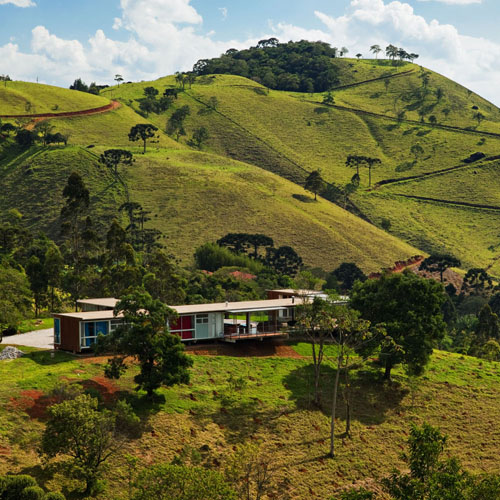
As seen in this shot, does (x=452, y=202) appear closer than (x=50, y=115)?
Yes

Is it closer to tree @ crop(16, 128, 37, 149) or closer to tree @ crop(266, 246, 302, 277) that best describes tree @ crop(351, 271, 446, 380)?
tree @ crop(266, 246, 302, 277)

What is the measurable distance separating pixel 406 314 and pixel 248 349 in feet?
42.3

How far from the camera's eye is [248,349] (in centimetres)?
5378

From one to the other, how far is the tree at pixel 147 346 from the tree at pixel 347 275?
7988 cm

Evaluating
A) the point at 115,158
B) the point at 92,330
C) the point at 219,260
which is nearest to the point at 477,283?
the point at 219,260

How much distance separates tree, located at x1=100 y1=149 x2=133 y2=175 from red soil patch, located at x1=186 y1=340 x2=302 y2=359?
103455 mm

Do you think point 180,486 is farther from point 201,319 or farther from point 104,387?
point 201,319

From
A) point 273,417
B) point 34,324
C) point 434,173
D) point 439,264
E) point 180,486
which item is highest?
point 434,173

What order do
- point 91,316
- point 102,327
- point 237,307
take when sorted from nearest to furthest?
point 102,327 < point 91,316 < point 237,307

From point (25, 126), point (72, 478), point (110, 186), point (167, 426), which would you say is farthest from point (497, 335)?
point (25, 126)

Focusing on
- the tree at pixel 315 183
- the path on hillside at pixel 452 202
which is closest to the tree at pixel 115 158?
the tree at pixel 315 183

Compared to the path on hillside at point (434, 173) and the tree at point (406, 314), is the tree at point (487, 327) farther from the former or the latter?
the path on hillside at point (434, 173)

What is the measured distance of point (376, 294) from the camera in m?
54.8

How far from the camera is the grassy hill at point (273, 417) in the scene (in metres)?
35.7
